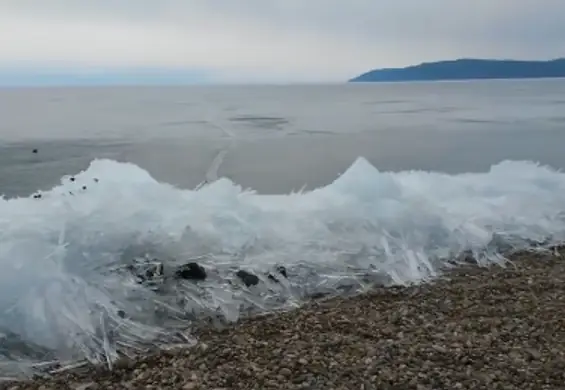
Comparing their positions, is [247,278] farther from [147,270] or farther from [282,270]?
[147,270]

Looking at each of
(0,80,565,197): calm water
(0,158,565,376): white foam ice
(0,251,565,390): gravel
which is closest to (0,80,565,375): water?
(0,158,565,376): white foam ice

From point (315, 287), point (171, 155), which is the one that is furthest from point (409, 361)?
point (171, 155)

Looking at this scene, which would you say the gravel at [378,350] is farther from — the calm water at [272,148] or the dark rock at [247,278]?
the calm water at [272,148]

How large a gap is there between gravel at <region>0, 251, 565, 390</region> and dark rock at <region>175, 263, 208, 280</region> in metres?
0.93

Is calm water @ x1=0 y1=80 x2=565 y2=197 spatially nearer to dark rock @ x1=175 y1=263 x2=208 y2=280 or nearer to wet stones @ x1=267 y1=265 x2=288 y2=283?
Result: wet stones @ x1=267 y1=265 x2=288 y2=283

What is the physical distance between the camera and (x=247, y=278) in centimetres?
630

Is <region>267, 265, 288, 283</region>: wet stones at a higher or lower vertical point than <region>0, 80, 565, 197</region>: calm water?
higher

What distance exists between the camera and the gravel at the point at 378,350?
13.2 ft

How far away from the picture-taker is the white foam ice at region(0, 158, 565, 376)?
5.29m

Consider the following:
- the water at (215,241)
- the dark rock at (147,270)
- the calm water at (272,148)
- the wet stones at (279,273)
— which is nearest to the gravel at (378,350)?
the water at (215,241)

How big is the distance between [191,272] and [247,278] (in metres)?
0.57

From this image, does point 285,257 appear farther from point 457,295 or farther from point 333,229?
point 457,295

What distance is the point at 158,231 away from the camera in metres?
6.64

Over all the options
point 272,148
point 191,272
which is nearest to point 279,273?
point 191,272
